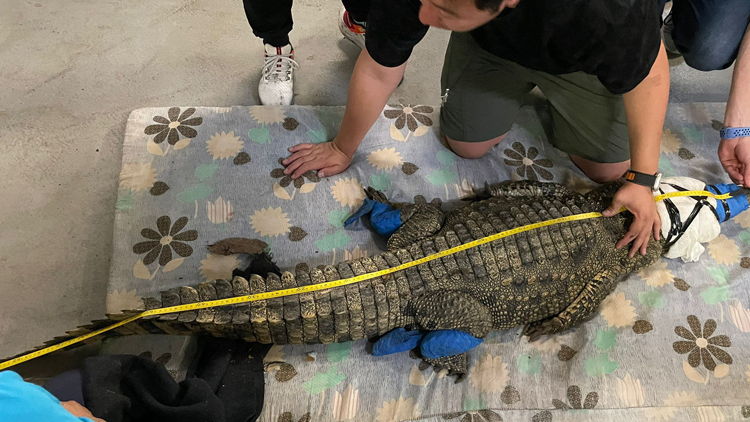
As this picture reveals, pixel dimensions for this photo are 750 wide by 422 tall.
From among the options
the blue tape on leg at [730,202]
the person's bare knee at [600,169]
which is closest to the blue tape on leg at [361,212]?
the person's bare knee at [600,169]

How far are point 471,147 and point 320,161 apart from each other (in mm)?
615

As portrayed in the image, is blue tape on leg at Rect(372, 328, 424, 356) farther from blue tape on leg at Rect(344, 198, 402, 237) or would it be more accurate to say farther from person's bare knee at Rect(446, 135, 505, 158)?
person's bare knee at Rect(446, 135, 505, 158)

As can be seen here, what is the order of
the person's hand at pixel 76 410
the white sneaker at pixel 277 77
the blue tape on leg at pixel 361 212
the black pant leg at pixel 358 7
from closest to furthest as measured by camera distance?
the person's hand at pixel 76 410 → the blue tape on leg at pixel 361 212 → the black pant leg at pixel 358 7 → the white sneaker at pixel 277 77

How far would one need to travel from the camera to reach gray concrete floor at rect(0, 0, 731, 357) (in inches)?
66.4

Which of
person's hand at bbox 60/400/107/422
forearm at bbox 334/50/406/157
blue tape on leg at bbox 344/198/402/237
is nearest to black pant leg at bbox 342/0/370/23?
forearm at bbox 334/50/406/157

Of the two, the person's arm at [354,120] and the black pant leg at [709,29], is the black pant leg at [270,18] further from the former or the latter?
the black pant leg at [709,29]

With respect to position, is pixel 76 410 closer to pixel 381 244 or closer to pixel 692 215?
pixel 381 244

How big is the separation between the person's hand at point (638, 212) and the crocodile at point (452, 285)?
0.04 meters

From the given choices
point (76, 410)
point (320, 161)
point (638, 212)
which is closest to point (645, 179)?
point (638, 212)

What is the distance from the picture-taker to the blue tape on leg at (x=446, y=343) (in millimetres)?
1392

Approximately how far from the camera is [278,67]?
87.0 inches

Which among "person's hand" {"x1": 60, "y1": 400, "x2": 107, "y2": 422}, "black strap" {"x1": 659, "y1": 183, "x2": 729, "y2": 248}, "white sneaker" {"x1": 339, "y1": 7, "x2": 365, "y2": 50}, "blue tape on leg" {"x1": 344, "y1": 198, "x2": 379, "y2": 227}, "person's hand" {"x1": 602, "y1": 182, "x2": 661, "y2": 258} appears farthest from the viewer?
"white sneaker" {"x1": 339, "y1": 7, "x2": 365, "y2": 50}

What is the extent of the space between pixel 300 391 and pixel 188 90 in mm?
1578

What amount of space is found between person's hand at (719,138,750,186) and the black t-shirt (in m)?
0.67
